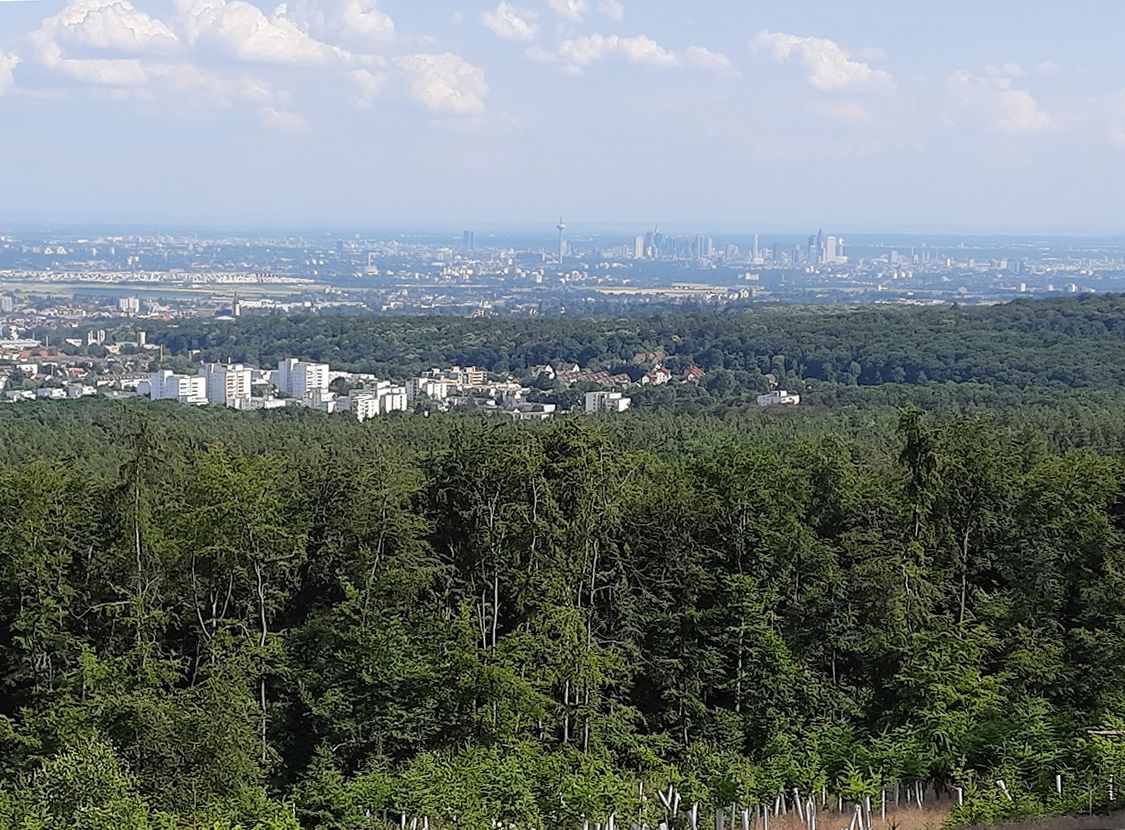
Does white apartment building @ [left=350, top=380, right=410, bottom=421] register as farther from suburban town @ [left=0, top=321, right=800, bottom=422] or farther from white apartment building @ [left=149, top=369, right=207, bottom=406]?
white apartment building @ [left=149, top=369, right=207, bottom=406]

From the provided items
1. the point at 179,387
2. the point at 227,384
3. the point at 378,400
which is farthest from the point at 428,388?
the point at 179,387

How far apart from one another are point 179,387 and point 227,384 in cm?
193

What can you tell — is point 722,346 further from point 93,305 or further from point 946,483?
point 93,305

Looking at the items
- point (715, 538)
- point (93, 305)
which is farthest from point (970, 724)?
point (93, 305)

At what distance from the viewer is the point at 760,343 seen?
43250 millimetres

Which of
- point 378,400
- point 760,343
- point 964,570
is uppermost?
point 964,570

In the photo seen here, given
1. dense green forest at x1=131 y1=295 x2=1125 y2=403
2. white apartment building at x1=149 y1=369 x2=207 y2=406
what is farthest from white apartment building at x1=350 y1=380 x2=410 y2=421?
dense green forest at x1=131 y1=295 x2=1125 y2=403

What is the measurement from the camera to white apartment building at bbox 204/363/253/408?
143 ft

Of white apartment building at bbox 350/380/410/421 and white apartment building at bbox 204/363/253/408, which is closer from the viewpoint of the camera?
white apartment building at bbox 350/380/410/421

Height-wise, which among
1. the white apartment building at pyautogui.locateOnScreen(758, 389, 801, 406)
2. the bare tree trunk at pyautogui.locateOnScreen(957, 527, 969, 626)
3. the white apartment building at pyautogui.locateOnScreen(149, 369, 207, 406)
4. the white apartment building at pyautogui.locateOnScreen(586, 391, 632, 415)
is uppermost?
the bare tree trunk at pyautogui.locateOnScreen(957, 527, 969, 626)

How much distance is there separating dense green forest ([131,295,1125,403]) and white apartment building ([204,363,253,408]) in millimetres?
5212

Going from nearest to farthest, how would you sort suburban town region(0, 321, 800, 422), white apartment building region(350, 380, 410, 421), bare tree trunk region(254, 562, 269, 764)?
1. bare tree trunk region(254, 562, 269, 764)
2. white apartment building region(350, 380, 410, 421)
3. suburban town region(0, 321, 800, 422)

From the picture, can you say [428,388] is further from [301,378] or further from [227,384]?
[227,384]

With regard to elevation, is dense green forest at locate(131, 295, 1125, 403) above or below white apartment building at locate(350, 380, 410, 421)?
above
